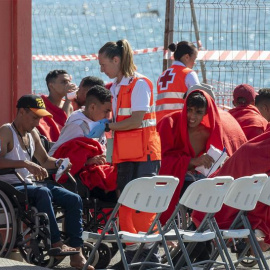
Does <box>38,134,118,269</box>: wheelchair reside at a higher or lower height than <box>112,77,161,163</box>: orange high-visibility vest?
lower

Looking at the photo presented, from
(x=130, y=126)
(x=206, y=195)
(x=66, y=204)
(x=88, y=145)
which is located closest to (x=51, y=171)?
(x=88, y=145)

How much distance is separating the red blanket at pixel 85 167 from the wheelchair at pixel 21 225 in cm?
78

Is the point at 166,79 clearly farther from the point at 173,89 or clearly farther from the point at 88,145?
the point at 88,145

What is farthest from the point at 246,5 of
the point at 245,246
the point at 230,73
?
the point at 245,246

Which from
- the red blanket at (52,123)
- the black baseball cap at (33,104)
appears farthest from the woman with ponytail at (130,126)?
the red blanket at (52,123)

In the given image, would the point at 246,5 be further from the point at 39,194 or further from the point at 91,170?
the point at 39,194

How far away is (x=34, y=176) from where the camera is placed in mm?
7820

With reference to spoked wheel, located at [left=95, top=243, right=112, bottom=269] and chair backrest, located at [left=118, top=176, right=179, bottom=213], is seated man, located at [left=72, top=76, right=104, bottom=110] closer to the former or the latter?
spoked wheel, located at [left=95, top=243, right=112, bottom=269]

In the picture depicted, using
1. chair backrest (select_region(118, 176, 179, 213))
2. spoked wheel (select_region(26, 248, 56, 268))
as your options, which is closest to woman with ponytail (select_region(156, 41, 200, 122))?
spoked wheel (select_region(26, 248, 56, 268))

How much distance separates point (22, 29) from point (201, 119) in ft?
→ 5.85

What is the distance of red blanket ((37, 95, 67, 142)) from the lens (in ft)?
31.2

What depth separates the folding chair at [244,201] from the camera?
7.18 m

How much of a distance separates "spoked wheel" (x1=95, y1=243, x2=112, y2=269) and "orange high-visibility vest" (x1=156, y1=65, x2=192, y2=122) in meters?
2.54

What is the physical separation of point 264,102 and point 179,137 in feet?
4.02
